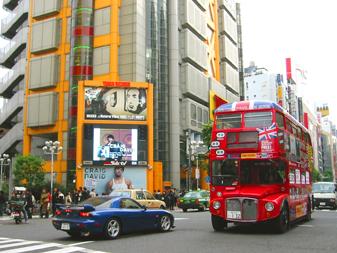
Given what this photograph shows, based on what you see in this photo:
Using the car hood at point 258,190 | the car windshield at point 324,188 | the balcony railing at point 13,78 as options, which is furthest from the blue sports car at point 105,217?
the balcony railing at point 13,78

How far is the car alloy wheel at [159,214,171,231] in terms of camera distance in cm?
1357

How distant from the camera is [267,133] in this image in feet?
43.2

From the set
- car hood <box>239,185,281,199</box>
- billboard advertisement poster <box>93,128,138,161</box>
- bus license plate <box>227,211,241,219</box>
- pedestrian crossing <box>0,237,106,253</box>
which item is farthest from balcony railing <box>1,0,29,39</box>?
bus license plate <box>227,211,241,219</box>

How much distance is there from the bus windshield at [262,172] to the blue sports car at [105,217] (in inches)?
135

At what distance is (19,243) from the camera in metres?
11.5

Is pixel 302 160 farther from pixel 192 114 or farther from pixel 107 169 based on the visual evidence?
pixel 192 114

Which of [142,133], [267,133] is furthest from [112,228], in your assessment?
[142,133]

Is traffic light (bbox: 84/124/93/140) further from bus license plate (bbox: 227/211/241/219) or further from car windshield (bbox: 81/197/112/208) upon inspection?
bus license plate (bbox: 227/211/241/219)

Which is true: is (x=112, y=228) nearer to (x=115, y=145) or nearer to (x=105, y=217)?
(x=105, y=217)

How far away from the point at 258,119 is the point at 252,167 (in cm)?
172

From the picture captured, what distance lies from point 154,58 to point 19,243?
37.7 m

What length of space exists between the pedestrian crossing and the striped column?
3230 cm

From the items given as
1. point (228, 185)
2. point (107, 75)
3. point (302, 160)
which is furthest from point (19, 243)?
point (107, 75)

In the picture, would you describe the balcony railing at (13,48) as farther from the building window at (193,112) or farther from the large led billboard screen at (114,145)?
the building window at (193,112)
